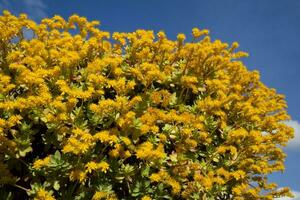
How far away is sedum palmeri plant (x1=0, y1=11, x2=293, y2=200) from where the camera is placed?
6.05m

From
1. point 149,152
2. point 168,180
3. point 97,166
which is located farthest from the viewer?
point 168,180

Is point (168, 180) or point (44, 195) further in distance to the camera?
point (168, 180)

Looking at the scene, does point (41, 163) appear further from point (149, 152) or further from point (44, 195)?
point (149, 152)

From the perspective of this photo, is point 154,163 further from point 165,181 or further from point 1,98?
point 1,98

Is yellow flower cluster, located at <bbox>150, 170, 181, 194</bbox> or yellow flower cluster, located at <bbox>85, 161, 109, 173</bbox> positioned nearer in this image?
yellow flower cluster, located at <bbox>85, 161, 109, 173</bbox>

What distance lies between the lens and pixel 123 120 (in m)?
6.13

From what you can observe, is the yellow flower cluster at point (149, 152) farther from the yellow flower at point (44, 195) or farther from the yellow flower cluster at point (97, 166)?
the yellow flower at point (44, 195)

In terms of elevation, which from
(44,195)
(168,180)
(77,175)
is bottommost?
(44,195)

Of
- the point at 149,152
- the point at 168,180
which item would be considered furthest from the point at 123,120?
the point at 168,180

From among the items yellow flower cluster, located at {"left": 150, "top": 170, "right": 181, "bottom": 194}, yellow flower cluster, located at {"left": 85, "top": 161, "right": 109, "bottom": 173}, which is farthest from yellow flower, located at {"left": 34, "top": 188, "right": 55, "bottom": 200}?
yellow flower cluster, located at {"left": 150, "top": 170, "right": 181, "bottom": 194}

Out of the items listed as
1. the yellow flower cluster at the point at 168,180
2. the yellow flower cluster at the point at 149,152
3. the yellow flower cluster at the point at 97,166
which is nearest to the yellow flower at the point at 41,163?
the yellow flower cluster at the point at 97,166

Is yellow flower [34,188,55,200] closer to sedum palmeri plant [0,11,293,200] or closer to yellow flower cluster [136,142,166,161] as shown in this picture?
sedum palmeri plant [0,11,293,200]

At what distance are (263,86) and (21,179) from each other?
5176 millimetres

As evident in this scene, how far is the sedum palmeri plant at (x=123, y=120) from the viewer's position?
6.05 meters
